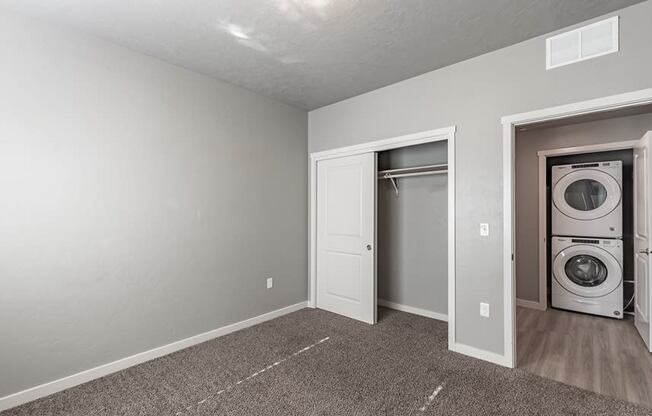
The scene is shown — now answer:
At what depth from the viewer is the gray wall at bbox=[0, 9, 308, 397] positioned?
2.17 m

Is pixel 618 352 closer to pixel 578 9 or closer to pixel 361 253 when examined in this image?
pixel 361 253

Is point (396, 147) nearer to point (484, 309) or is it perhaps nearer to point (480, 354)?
point (484, 309)

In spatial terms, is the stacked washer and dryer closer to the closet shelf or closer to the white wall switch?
the closet shelf

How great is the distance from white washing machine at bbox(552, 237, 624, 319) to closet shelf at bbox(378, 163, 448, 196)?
6.91ft

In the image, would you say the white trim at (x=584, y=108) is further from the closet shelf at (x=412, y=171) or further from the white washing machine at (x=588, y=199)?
the white washing machine at (x=588, y=199)

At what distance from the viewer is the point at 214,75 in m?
3.16

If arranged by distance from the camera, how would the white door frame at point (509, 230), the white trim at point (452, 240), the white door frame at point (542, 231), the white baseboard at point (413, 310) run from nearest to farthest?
the white door frame at point (509, 230)
the white trim at point (452, 240)
the white baseboard at point (413, 310)
the white door frame at point (542, 231)

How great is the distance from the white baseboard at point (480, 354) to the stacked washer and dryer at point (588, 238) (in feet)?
7.27

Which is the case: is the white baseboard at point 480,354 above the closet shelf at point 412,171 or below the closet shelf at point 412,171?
below

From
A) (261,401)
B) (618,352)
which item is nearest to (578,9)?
(618,352)

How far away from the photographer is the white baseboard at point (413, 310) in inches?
148

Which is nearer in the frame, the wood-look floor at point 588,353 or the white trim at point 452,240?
the wood-look floor at point 588,353

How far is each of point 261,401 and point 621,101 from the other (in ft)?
10.5

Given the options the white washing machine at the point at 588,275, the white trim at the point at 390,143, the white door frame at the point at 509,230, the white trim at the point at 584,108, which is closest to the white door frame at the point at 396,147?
the white trim at the point at 390,143
